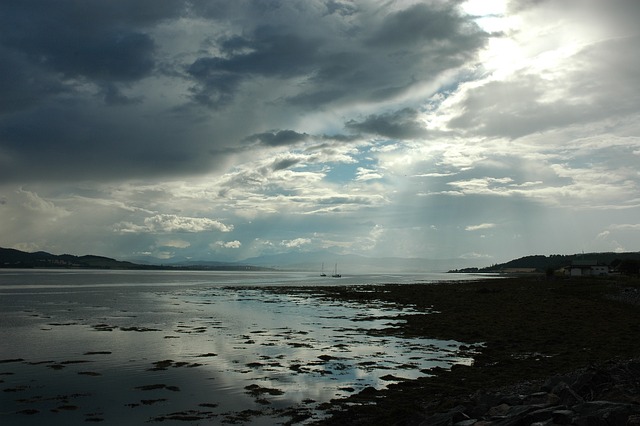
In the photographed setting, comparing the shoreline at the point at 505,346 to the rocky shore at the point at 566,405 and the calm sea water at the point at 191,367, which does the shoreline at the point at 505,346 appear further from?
the calm sea water at the point at 191,367

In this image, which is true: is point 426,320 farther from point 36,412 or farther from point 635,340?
point 36,412

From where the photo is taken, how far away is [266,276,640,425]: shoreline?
15125mm

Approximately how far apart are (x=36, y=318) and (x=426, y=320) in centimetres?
3456

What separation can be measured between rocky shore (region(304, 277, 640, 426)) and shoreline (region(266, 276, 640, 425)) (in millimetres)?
37

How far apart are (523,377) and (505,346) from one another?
792 centimetres

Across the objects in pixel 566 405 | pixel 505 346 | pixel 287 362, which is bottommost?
pixel 287 362

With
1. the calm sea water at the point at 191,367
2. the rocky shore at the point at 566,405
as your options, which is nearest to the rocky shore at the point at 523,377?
the rocky shore at the point at 566,405

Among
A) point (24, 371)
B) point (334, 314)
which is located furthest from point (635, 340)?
point (24, 371)

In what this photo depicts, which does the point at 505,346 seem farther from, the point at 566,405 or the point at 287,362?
the point at 566,405

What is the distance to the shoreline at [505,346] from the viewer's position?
1512 cm

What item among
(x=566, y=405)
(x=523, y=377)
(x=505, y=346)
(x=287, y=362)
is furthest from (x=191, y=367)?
(x=505, y=346)

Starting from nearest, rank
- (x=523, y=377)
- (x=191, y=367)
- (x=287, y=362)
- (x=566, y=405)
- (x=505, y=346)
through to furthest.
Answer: (x=566, y=405) < (x=523, y=377) < (x=191, y=367) < (x=287, y=362) < (x=505, y=346)

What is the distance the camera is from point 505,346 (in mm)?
26234

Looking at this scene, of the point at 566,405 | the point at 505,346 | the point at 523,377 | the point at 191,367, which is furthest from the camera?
the point at 505,346
